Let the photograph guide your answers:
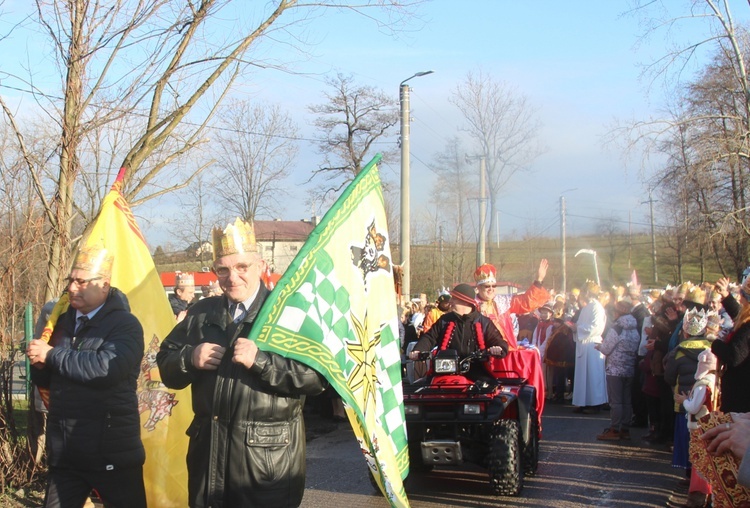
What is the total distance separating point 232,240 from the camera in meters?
3.90

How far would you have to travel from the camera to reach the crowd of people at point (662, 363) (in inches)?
140

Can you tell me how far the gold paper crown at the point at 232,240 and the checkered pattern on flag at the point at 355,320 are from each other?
39 centimetres

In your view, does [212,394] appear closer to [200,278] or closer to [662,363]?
[662,363]

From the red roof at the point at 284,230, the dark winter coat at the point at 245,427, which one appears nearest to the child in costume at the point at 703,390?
the dark winter coat at the point at 245,427

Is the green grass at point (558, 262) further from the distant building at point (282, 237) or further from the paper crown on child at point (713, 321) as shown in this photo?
the paper crown on child at point (713, 321)

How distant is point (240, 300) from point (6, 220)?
13.3ft

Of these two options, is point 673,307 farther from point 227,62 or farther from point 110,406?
point 110,406

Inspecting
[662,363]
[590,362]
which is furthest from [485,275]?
[590,362]

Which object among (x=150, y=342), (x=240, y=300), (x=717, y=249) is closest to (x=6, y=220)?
(x=150, y=342)

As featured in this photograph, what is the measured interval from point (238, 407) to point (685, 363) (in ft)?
18.1

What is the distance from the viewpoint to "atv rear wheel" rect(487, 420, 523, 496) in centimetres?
730

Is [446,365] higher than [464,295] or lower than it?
lower

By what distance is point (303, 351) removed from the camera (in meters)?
3.63

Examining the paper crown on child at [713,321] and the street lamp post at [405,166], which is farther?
the street lamp post at [405,166]
